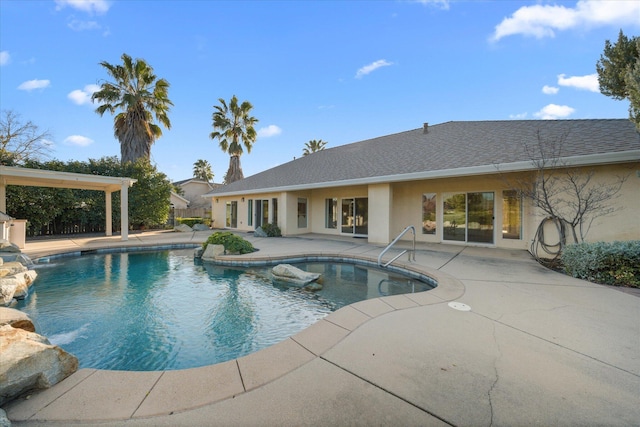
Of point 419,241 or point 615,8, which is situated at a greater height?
point 615,8

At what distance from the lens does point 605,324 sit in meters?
3.53

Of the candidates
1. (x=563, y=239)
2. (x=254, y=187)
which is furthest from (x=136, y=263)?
(x=563, y=239)

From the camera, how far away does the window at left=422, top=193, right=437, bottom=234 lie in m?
11.1

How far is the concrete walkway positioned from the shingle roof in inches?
224

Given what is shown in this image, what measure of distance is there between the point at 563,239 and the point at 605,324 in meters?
4.80

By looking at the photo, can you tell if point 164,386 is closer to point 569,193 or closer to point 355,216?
point 569,193

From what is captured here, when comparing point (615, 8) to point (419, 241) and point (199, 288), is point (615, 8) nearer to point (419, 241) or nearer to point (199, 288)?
point (419, 241)

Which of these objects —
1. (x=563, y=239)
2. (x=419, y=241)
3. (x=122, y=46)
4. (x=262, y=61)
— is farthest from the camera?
(x=122, y=46)

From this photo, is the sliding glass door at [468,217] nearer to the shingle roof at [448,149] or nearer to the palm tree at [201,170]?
the shingle roof at [448,149]

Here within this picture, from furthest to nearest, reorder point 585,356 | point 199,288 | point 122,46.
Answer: point 122,46 < point 199,288 < point 585,356

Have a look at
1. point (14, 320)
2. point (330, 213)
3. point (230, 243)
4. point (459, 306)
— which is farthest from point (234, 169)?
point (459, 306)

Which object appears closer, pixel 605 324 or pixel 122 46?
pixel 605 324

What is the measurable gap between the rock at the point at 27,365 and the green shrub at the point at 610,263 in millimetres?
8780

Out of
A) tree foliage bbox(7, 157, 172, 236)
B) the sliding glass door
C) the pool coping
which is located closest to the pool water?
the pool coping
